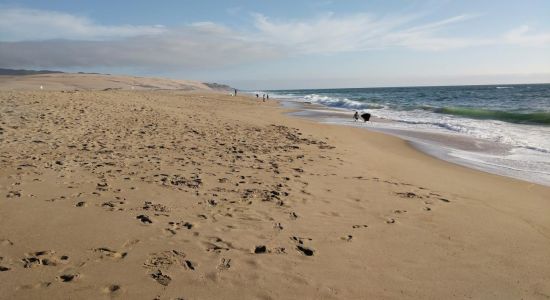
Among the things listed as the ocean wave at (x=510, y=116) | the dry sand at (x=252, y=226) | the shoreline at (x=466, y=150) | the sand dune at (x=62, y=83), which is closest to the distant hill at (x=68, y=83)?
the sand dune at (x=62, y=83)

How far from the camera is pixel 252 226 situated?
4941mm

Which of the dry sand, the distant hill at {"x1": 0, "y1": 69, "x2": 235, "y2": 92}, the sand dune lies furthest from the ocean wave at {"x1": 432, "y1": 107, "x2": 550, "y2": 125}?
the sand dune

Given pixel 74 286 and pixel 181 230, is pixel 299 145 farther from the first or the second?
pixel 74 286

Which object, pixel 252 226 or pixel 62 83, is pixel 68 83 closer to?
pixel 62 83

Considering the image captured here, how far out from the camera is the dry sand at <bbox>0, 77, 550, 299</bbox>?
3.59 meters

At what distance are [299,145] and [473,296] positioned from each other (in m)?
7.93

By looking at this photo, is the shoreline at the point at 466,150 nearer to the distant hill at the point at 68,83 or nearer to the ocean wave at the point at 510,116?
the ocean wave at the point at 510,116

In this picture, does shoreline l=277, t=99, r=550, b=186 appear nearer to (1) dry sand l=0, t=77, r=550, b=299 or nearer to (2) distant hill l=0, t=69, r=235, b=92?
(1) dry sand l=0, t=77, r=550, b=299

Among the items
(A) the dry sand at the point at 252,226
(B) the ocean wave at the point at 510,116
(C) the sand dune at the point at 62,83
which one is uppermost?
(C) the sand dune at the point at 62,83

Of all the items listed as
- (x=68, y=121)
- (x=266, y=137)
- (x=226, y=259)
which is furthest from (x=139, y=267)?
(x=68, y=121)

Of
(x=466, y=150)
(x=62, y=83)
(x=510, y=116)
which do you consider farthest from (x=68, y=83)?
(x=466, y=150)

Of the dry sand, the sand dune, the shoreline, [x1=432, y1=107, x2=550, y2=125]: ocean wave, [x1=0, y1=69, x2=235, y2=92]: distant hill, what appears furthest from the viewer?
[x1=0, y1=69, x2=235, y2=92]: distant hill

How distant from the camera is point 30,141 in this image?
9156 mm

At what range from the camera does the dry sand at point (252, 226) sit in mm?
3592
